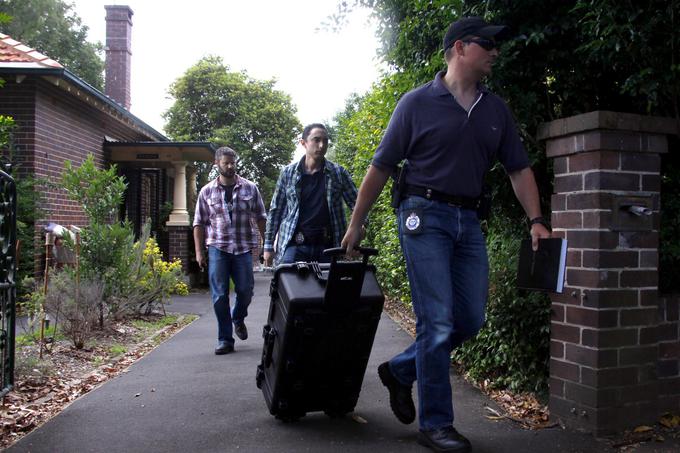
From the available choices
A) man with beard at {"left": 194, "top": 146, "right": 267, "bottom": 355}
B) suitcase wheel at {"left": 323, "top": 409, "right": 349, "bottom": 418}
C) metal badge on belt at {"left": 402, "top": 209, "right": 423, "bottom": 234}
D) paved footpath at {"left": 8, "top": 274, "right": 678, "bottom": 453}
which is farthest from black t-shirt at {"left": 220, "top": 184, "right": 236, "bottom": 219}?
metal badge on belt at {"left": 402, "top": 209, "right": 423, "bottom": 234}

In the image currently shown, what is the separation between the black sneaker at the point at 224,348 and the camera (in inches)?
256

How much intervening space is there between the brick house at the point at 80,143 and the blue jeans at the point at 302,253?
4759 millimetres

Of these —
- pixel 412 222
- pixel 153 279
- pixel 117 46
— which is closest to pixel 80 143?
pixel 153 279

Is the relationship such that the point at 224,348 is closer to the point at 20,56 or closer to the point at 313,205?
the point at 313,205

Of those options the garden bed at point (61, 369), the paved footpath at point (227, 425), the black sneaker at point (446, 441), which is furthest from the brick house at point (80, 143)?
the black sneaker at point (446, 441)

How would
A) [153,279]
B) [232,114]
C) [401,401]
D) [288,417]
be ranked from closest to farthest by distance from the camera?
[401,401] → [288,417] → [153,279] → [232,114]

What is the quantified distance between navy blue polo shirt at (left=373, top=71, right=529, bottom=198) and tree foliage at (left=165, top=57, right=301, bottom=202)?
3051cm

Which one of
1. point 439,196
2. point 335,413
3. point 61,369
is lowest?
point 61,369

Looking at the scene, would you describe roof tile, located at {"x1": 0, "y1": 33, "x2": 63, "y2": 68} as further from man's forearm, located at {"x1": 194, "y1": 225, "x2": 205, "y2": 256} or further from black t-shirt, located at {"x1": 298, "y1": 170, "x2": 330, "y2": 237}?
black t-shirt, located at {"x1": 298, "y1": 170, "x2": 330, "y2": 237}

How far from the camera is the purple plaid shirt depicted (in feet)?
21.9

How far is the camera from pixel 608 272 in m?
3.53

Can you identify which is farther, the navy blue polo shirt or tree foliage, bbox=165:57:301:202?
tree foliage, bbox=165:57:301:202

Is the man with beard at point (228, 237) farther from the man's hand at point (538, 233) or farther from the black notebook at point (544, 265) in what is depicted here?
the man's hand at point (538, 233)

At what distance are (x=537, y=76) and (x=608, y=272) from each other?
1332mm
